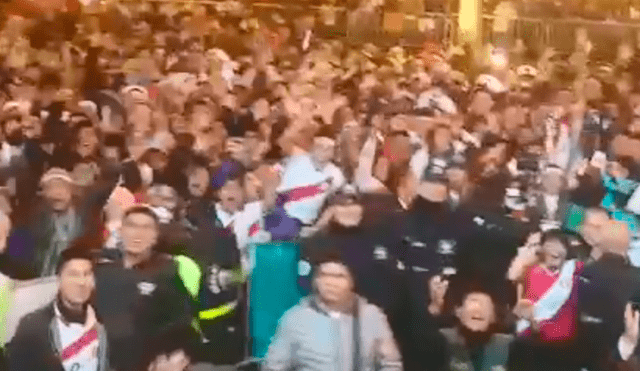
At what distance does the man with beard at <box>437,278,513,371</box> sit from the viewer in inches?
96.6

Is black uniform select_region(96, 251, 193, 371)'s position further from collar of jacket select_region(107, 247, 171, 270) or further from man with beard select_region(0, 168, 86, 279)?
man with beard select_region(0, 168, 86, 279)

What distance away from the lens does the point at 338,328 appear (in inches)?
97.1

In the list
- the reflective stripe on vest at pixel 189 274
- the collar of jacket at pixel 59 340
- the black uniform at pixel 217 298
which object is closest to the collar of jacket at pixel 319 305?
the black uniform at pixel 217 298

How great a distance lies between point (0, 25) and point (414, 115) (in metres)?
0.99

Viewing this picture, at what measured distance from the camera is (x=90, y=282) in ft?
7.98

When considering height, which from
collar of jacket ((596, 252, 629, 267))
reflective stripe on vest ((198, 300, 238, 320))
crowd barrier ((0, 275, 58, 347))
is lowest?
reflective stripe on vest ((198, 300, 238, 320))

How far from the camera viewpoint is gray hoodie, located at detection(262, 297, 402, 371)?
2465 mm

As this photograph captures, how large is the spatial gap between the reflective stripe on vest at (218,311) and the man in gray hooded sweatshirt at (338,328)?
0.13 meters

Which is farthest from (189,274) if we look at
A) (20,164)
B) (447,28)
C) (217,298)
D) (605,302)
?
(605,302)

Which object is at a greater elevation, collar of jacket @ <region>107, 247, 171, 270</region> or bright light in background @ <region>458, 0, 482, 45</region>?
bright light in background @ <region>458, 0, 482, 45</region>

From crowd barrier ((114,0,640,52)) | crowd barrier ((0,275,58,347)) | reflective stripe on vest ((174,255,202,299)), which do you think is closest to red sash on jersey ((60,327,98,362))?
crowd barrier ((0,275,58,347))

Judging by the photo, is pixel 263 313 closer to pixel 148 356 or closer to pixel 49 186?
pixel 148 356

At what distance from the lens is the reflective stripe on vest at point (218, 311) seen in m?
2.48

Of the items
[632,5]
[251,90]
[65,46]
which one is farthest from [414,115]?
[65,46]
